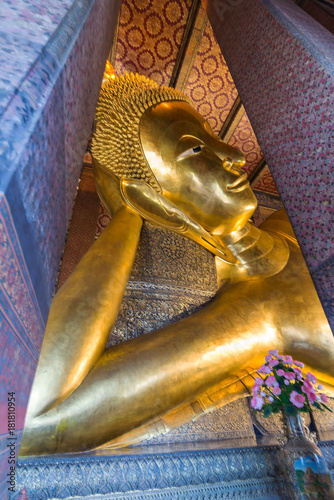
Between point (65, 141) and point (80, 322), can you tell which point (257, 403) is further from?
point (65, 141)

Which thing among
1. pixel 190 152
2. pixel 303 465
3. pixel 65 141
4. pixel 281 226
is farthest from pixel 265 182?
pixel 65 141

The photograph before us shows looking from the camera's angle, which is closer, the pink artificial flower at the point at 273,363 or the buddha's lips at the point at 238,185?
the pink artificial flower at the point at 273,363

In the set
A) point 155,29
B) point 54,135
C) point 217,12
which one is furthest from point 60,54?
point 155,29

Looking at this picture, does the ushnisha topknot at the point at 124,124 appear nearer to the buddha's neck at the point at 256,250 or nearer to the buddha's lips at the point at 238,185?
the buddha's lips at the point at 238,185

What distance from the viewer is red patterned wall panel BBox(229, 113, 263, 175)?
9.90 ft

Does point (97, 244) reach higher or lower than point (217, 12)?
lower

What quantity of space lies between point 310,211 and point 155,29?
2292mm

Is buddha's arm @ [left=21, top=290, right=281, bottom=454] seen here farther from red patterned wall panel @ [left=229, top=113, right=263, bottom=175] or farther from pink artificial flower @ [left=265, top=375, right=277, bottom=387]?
red patterned wall panel @ [left=229, top=113, right=263, bottom=175]

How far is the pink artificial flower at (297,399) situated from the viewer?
1131 millimetres

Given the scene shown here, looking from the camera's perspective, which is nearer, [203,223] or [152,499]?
[152,499]

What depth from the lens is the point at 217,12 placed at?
65.1 inches

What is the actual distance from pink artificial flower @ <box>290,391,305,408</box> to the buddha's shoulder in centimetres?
96

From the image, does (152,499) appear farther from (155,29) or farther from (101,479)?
(155,29)

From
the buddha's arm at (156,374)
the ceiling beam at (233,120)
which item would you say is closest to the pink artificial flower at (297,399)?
the buddha's arm at (156,374)
